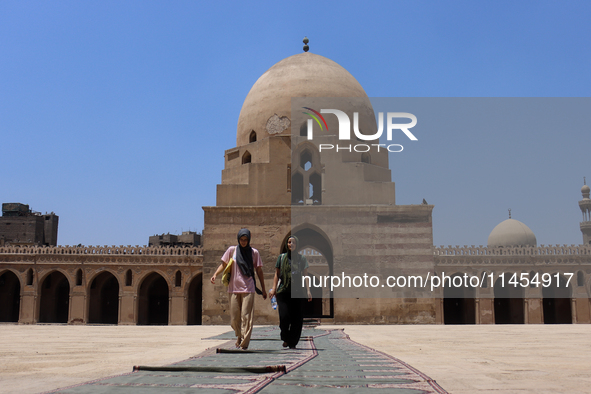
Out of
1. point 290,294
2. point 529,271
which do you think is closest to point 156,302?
point 529,271

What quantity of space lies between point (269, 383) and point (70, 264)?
78.2 feet

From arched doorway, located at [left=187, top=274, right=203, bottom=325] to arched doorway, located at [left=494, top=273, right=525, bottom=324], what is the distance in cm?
1375

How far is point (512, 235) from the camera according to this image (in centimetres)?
3056

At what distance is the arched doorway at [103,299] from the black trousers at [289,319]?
20502 mm

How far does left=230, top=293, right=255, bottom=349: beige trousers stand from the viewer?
263 inches

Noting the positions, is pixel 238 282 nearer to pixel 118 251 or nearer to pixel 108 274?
pixel 118 251

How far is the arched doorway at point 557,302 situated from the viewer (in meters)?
24.7

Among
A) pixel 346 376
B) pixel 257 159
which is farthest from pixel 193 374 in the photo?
pixel 257 159

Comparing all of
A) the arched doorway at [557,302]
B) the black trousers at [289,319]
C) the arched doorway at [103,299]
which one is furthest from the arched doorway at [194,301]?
the black trousers at [289,319]

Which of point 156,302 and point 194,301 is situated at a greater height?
point 194,301

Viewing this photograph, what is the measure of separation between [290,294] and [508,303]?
2207 centimetres

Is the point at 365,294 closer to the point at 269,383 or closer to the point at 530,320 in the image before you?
the point at 530,320

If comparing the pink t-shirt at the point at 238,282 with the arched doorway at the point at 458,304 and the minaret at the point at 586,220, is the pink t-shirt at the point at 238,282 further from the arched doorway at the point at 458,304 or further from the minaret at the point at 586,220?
the minaret at the point at 586,220

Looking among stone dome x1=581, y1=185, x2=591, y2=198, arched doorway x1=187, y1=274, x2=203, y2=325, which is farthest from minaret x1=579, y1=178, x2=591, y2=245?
arched doorway x1=187, y1=274, x2=203, y2=325
